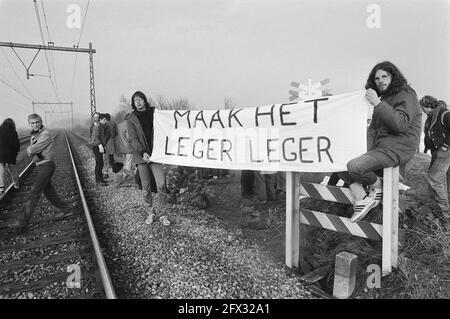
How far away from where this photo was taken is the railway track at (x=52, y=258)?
353 cm

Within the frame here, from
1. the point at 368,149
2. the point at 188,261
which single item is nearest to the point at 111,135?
the point at 188,261

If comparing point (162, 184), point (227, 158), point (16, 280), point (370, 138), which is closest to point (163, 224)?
point (162, 184)

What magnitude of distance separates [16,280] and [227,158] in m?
3.03

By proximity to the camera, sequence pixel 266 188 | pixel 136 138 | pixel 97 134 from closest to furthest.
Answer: pixel 136 138, pixel 266 188, pixel 97 134

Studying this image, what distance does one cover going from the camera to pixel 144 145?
17.6 feet

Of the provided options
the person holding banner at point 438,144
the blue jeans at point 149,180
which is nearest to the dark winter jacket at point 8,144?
the blue jeans at point 149,180

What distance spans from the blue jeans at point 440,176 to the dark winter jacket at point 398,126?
178cm

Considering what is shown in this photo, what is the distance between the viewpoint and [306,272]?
3678mm

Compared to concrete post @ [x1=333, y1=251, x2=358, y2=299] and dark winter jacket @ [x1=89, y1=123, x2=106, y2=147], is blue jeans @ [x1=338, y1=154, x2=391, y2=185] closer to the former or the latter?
concrete post @ [x1=333, y1=251, x2=358, y2=299]

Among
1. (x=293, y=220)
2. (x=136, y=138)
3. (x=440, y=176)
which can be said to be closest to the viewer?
(x=293, y=220)

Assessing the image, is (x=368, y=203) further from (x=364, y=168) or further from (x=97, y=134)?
(x=97, y=134)

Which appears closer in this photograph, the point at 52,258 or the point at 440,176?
the point at 52,258

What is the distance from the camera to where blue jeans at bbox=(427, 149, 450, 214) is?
438cm

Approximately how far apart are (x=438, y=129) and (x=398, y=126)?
88.8 inches
